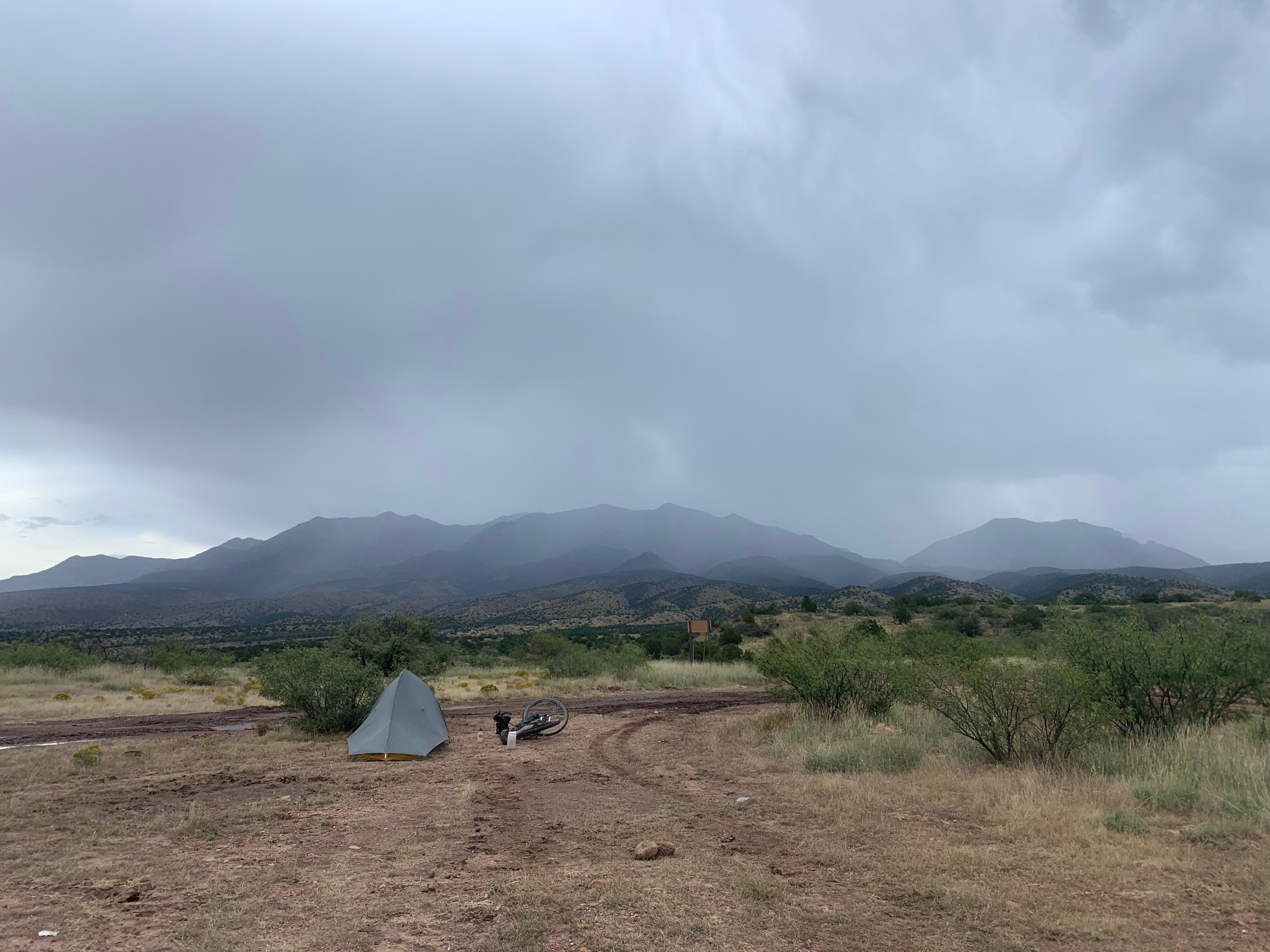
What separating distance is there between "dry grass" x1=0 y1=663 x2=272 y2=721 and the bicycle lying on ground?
38.5ft

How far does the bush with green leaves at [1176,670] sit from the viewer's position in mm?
10508

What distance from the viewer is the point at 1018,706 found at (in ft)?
34.7

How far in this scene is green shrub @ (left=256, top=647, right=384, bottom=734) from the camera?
15.9m

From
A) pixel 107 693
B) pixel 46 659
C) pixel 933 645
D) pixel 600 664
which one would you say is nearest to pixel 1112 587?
pixel 600 664

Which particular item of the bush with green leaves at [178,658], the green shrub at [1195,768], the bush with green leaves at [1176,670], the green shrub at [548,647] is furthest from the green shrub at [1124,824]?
the bush with green leaves at [178,658]

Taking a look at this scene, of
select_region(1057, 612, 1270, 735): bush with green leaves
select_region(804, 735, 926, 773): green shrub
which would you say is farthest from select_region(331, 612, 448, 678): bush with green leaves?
select_region(1057, 612, 1270, 735): bush with green leaves

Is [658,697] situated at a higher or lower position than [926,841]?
lower

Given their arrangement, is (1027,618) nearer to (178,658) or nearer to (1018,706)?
(1018,706)

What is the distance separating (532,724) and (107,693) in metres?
20.3

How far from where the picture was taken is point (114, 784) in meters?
10.9

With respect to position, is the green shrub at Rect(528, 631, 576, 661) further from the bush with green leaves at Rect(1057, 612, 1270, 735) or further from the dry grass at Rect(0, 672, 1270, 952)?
the bush with green leaves at Rect(1057, 612, 1270, 735)

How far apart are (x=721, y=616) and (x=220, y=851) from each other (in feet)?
264

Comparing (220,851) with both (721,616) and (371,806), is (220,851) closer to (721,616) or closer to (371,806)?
(371,806)

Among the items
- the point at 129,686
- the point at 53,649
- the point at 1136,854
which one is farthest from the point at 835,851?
the point at 53,649
